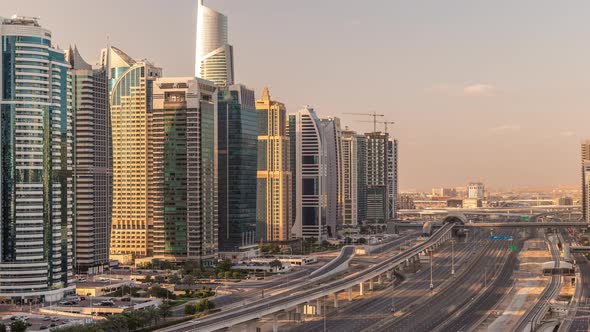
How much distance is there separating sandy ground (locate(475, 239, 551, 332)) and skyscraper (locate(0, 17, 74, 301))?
5375 centimetres

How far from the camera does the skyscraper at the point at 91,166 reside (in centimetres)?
14125

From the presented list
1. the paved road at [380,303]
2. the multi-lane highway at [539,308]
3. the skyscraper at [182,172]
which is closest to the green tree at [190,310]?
the paved road at [380,303]

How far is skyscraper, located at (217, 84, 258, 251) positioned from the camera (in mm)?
172250

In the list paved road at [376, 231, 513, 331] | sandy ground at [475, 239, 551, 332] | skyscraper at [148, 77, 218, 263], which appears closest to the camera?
sandy ground at [475, 239, 551, 332]

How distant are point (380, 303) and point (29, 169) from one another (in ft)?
154

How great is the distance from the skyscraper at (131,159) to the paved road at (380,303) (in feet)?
172

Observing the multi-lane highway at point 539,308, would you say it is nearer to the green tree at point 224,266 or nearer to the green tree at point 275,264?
the green tree at point 275,264

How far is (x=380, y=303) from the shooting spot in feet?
358

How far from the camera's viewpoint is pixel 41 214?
109 meters

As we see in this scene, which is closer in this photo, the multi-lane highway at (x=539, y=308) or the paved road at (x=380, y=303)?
the multi-lane highway at (x=539, y=308)

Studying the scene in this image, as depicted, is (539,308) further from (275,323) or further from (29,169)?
(29,169)

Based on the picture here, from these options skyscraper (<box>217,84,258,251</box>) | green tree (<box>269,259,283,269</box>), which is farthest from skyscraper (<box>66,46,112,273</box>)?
skyscraper (<box>217,84,258,251</box>)

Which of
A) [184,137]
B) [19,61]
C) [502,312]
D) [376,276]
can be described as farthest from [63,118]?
[502,312]

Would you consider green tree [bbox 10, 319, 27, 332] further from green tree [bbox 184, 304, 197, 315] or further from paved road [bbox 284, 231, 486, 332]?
paved road [bbox 284, 231, 486, 332]
